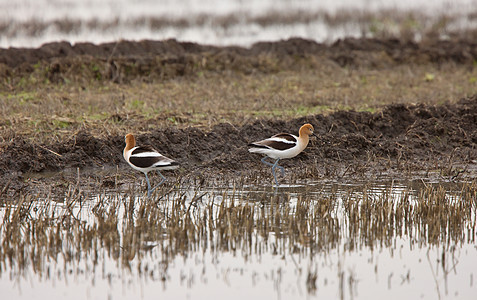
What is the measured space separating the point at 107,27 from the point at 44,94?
11885 mm

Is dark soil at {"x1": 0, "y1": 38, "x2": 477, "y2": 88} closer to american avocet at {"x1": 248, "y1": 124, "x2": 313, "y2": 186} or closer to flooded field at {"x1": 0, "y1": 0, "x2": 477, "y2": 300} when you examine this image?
flooded field at {"x1": 0, "y1": 0, "x2": 477, "y2": 300}

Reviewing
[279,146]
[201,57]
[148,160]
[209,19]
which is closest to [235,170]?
[279,146]

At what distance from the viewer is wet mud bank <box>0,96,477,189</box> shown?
10.9 meters

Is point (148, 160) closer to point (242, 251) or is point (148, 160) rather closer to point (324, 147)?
point (242, 251)

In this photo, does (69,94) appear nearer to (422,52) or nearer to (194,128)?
(194,128)

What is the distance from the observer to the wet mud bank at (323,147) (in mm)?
10938

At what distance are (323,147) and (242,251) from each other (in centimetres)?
540

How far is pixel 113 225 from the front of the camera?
7.32 m

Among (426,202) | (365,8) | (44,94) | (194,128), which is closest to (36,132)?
(194,128)

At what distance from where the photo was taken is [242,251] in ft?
23.1

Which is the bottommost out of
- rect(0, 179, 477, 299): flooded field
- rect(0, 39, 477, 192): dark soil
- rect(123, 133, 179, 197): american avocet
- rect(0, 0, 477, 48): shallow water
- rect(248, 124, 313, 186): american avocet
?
rect(0, 179, 477, 299): flooded field

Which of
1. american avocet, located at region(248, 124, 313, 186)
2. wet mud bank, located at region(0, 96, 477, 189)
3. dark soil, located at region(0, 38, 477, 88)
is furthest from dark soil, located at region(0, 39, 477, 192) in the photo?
dark soil, located at region(0, 38, 477, 88)

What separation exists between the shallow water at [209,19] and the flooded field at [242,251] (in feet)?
58.7

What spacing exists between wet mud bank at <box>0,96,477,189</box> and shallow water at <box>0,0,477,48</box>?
13.1m
